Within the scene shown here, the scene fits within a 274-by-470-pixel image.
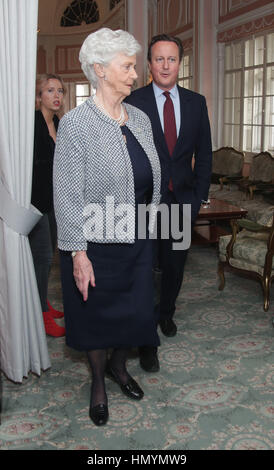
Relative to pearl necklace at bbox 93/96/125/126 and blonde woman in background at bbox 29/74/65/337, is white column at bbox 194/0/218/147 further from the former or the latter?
pearl necklace at bbox 93/96/125/126

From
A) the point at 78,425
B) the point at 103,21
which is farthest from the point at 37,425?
the point at 103,21

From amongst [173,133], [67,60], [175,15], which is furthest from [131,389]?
[67,60]

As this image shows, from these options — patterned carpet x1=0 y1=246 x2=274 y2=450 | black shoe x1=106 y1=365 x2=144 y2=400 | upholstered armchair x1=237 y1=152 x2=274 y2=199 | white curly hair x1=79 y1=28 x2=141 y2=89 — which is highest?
white curly hair x1=79 y1=28 x2=141 y2=89

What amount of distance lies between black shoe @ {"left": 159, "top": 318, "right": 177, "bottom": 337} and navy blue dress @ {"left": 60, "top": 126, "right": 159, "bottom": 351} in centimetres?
101

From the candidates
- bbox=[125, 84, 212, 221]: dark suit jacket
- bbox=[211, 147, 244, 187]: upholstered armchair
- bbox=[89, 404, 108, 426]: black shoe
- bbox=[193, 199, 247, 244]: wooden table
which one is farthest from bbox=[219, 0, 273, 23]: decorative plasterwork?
bbox=[89, 404, 108, 426]: black shoe

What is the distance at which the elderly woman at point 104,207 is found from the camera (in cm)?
207

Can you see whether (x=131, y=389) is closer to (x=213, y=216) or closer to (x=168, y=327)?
(x=168, y=327)

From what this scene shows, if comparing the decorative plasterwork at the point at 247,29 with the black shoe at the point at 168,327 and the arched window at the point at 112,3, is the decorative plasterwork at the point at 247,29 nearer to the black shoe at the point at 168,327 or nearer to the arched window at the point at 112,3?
the black shoe at the point at 168,327

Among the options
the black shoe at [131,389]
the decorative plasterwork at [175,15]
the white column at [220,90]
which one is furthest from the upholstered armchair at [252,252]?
the decorative plasterwork at [175,15]

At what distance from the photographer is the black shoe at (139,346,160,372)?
2.94 metres

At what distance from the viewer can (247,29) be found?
315 inches

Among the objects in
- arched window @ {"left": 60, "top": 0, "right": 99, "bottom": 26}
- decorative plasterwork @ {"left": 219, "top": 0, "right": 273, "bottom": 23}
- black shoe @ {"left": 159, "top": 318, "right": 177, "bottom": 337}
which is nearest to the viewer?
black shoe @ {"left": 159, "top": 318, "right": 177, "bottom": 337}

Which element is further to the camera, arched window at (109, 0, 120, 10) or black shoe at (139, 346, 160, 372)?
arched window at (109, 0, 120, 10)

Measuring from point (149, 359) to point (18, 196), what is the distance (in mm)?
1239
